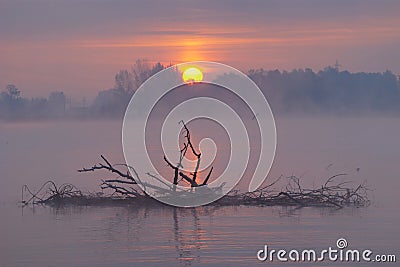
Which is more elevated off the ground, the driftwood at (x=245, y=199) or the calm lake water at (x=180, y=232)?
the driftwood at (x=245, y=199)

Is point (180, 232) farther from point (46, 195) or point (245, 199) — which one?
point (46, 195)

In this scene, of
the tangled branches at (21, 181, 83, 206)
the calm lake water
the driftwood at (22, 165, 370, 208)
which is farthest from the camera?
the tangled branches at (21, 181, 83, 206)

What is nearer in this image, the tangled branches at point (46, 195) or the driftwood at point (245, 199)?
the driftwood at point (245, 199)

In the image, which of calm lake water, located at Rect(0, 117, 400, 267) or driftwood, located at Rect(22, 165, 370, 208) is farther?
driftwood, located at Rect(22, 165, 370, 208)

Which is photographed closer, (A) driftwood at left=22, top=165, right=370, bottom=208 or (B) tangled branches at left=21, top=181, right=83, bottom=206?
(A) driftwood at left=22, top=165, right=370, bottom=208

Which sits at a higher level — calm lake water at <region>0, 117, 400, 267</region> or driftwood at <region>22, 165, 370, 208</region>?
driftwood at <region>22, 165, 370, 208</region>

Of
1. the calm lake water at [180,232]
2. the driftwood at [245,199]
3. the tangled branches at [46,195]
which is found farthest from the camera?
the tangled branches at [46,195]

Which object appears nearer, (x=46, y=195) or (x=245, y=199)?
(x=245, y=199)

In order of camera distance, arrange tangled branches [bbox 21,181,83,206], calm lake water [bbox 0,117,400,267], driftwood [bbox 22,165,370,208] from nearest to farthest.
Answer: calm lake water [bbox 0,117,400,267] < driftwood [bbox 22,165,370,208] < tangled branches [bbox 21,181,83,206]

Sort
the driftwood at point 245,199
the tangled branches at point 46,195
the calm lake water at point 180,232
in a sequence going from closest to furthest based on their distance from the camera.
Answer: the calm lake water at point 180,232 < the driftwood at point 245,199 < the tangled branches at point 46,195

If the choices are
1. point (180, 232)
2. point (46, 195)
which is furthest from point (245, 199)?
point (46, 195)

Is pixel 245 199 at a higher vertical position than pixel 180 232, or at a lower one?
higher

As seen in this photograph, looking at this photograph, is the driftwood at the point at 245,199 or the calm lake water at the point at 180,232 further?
the driftwood at the point at 245,199

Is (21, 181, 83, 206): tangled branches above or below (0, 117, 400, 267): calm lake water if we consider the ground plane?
above
